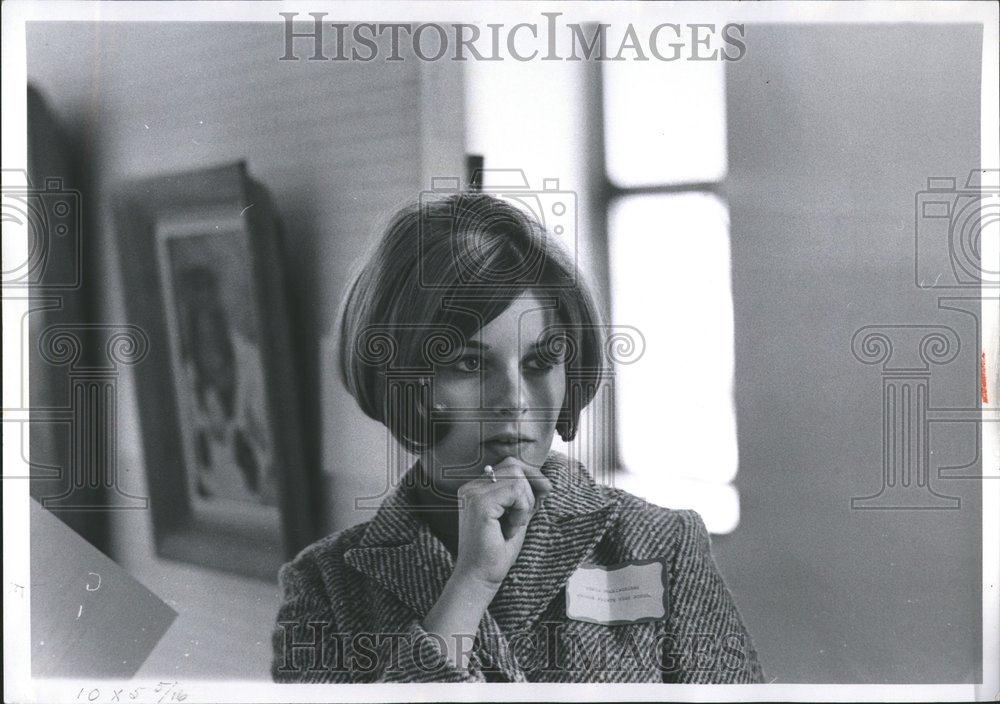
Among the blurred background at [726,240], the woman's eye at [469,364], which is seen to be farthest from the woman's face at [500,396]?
the blurred background at [726,240]

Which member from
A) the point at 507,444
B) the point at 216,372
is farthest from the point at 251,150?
the point at 507,444

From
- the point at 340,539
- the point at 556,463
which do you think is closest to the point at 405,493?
the point at 340,539

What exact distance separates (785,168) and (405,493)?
0.79 metres

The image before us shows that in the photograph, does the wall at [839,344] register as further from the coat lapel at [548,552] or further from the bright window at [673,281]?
the coat lapel at [548,552]

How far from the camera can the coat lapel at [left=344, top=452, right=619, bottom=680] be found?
1.26 metres

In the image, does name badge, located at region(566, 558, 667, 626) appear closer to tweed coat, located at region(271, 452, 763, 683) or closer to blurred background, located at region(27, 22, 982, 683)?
tweed coat, located at region(271, 452, 763, 683)

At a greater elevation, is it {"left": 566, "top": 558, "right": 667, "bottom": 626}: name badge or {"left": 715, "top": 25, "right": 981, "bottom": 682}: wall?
{"left": 715, "top": 25, "right": 981, "bottom": 682}: wall

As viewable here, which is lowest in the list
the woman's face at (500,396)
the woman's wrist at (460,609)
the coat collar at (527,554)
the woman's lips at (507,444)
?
the woman's wrist at (460,609)

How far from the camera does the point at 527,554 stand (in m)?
1.26

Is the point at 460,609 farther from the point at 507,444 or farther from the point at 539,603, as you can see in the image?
the point at 507,444

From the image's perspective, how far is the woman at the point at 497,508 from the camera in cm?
126

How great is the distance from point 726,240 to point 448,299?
1.47 feet

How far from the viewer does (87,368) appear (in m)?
1.33

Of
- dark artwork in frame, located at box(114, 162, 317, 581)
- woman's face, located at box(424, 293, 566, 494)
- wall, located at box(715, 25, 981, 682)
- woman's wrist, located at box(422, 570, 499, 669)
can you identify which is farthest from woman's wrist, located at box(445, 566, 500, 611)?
wall, located at box(715, 25, 981, 682)
